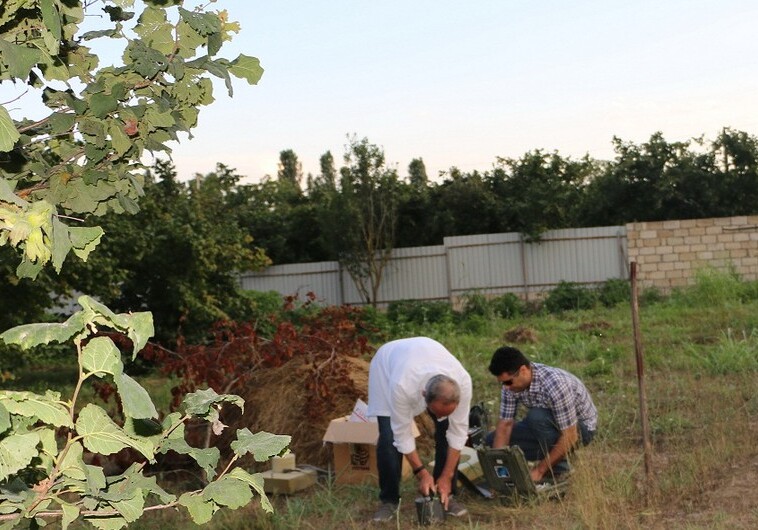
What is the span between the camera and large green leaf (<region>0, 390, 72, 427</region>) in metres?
1.27

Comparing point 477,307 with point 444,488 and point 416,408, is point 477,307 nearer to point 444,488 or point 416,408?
point 416,408

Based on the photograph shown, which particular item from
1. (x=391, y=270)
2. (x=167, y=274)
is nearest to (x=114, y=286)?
(x=167, y=274)

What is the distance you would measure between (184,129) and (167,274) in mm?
12436

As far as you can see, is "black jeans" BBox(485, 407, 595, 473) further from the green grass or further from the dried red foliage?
the dried red foliage

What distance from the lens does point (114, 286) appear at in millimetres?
11594

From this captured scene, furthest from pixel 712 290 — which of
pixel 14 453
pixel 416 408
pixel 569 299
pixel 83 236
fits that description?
pixel 14 453

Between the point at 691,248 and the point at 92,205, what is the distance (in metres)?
17.4

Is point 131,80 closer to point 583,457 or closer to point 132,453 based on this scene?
point 583,457

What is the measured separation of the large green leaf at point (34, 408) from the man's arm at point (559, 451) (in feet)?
16.4

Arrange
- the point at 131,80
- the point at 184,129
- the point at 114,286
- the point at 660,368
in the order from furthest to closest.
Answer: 1. the point at 114,286
2. the point at 660,368
3. the point at 184,129
4. the point at 131,80

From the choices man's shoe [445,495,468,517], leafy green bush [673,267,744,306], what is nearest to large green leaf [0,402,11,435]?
man's shoe [445,495,468,517]

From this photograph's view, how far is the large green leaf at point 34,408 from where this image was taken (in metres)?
1.27

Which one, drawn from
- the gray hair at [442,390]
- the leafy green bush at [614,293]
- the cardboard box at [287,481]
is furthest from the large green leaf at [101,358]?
the leafy green bush at [614,293]

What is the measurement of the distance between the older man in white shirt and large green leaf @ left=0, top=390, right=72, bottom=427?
430cm
